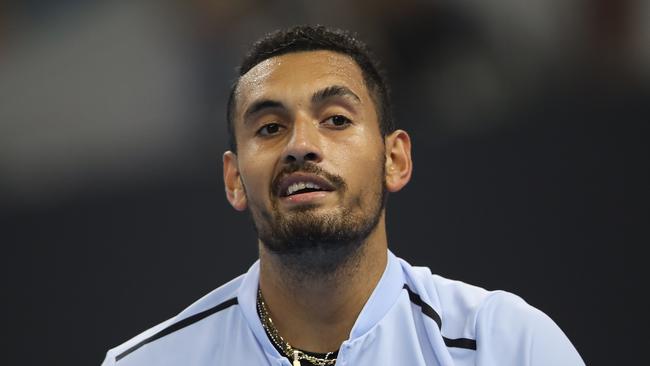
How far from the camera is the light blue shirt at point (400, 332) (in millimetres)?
1968

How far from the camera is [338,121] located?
6.90 feet

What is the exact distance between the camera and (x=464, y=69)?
3342 mm

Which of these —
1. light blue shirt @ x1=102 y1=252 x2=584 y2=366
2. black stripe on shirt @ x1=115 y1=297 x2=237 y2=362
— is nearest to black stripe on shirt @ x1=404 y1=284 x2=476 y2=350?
light blue shirt @ x1=102 y1=252 x2=584 y2=366

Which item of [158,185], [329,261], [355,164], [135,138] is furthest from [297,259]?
[135,138]

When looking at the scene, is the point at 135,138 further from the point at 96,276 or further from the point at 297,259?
the point at 297,259

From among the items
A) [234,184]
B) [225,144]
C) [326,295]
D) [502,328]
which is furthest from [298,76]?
[225,144]

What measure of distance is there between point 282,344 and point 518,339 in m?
0.54

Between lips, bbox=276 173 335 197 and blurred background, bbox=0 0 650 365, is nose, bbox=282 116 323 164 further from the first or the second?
blurred background, bbox=0 0 650 365

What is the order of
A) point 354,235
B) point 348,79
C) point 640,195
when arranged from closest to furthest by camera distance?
point 354,235, point 348,79, point 640,195

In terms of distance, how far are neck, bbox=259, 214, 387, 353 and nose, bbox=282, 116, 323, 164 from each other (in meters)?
0.24

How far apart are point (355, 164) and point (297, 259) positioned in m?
0.25

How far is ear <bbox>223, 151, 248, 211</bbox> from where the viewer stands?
2.25m

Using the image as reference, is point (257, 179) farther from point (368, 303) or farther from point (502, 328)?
point (502, 328)

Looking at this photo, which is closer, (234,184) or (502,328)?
(502,328)
